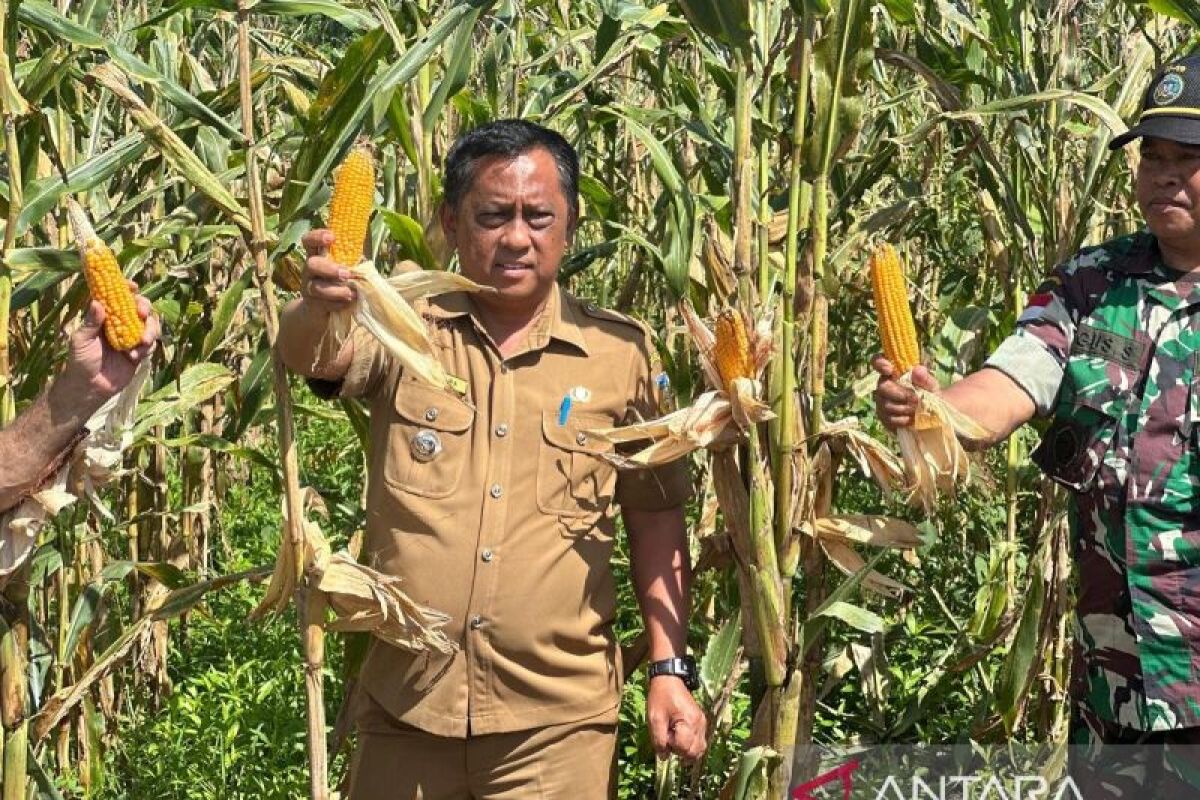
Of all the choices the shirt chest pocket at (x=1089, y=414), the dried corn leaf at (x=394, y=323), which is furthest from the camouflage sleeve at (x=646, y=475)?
the shirt chest pocket at (x=1089, y=414)

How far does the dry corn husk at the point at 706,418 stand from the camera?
2807 mm

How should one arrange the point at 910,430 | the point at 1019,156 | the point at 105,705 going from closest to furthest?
the point at 910,430, the point at 1019,156, the point at 105,705

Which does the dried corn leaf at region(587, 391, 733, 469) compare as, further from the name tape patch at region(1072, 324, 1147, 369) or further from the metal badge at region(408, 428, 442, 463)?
the name tape patch at region(1072, 324, 1147, 369)

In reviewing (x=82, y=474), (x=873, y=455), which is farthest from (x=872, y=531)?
(x=82, y=474)

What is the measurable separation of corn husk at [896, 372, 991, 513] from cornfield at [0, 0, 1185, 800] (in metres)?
0.02

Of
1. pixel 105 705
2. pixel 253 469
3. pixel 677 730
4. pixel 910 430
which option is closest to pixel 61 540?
pixel 105 705

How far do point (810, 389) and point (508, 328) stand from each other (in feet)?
2.10

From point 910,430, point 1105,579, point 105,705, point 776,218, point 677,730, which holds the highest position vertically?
point 776,218

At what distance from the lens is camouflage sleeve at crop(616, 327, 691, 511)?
2.95 m

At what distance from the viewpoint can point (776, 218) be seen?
131 inches

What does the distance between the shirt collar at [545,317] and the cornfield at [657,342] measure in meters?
0.22

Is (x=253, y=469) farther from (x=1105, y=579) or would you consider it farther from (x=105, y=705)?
(x=1105, y=579)

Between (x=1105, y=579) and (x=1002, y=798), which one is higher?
(x=1105, y=579)

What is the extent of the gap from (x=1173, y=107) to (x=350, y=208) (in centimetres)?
150
